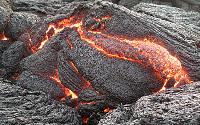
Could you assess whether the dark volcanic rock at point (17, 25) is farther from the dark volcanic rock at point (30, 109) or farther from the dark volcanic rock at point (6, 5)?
the dark volcanic rock at point (30, 109)

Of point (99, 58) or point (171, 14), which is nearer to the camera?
point (99, 58)

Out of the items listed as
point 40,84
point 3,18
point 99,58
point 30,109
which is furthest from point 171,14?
point 30,109

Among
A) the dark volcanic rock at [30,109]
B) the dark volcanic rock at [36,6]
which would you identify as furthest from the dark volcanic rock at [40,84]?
the dark volcanic rock at [36,6]

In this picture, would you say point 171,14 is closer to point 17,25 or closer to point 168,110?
point 17,25

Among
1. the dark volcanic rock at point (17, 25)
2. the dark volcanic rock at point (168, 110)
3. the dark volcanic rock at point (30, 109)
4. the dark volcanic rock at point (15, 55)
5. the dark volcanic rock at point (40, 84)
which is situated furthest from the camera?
the dark volcanic rock at point (17, 25)

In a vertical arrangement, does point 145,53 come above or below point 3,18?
below

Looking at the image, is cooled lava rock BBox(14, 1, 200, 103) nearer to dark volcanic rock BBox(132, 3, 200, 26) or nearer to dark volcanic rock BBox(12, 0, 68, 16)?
dark volcanic rock BBox(132, 3, 200, 26)

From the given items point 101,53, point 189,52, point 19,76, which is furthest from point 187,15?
point 19,76
